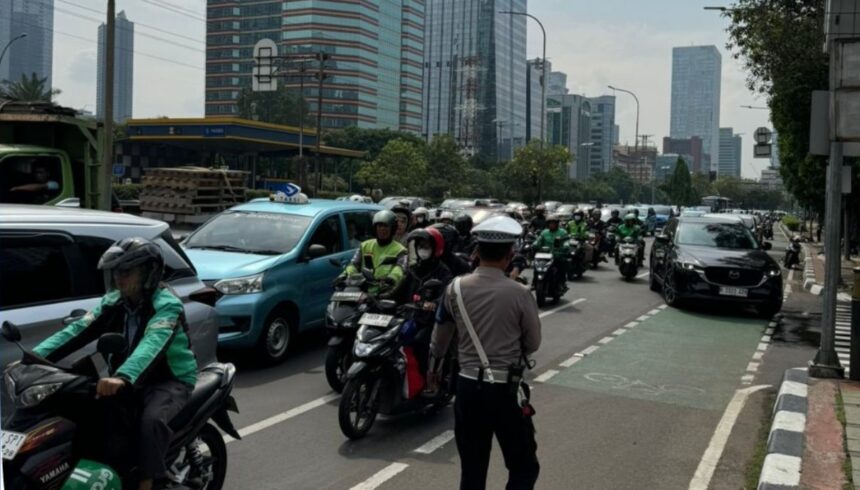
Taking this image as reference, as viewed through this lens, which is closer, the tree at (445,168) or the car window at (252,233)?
the car window at (252,233)

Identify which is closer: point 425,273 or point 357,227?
point 425,273

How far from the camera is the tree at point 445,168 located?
64062 mm

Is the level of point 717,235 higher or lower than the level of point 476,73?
lower

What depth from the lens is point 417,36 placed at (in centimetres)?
14162

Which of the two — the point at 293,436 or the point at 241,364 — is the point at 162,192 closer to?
the point at 241,364

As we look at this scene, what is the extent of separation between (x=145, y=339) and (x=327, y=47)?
122m

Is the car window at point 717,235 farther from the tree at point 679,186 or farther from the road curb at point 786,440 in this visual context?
the tree at point 679,186

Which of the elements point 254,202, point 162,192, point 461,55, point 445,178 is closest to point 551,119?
point 461,55

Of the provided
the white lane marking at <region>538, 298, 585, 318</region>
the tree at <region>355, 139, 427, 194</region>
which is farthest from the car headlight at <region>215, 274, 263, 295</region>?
the tree at <region>355, 139, 427, 194</region>

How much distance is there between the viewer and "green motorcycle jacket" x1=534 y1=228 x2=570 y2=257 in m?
14.4

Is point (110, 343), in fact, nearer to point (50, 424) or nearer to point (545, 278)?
point (50, 424)

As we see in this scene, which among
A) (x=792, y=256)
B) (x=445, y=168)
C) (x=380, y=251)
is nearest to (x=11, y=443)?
(x=380, y=251)

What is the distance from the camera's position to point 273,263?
8.44 metres

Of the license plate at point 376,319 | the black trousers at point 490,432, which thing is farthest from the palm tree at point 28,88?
the black trousers at point 490,432
